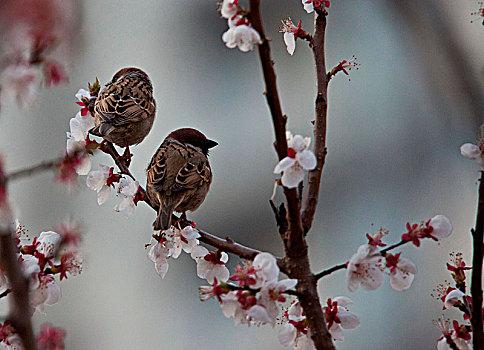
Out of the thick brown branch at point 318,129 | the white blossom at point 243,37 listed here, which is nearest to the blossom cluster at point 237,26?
the white blossom at point 243,37

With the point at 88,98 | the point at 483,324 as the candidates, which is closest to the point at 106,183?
the point at 88,98

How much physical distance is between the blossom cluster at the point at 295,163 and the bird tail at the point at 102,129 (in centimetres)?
82

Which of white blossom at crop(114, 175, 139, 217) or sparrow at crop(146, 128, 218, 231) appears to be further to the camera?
sparrow at crop(146, 128, 218, 231)

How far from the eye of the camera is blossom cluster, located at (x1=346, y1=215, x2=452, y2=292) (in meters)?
0.76

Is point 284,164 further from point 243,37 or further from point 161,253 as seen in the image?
point 161,253

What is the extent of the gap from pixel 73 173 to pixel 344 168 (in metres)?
2.86

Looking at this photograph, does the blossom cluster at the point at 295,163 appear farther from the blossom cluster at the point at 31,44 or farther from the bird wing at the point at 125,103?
the bird wing at the point at 125,103

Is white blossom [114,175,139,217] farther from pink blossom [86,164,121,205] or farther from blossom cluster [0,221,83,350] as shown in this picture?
blossom cluster [0,221,83,350]

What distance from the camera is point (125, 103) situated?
179 centimetres

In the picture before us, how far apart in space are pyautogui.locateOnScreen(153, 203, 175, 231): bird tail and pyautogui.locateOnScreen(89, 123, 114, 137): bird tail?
363 millimetres

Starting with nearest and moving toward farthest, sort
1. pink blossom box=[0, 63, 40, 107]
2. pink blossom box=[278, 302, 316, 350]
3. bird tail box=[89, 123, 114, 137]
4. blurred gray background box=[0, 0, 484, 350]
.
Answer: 1. pink blossom box=[0, 63, 40, 107]
2. pink blossom box=[278, 302, 316, 350]
3. bird tail box=[89, 123, 114, 137]
4. blurred gray background box=[0, 0, 484, 350]

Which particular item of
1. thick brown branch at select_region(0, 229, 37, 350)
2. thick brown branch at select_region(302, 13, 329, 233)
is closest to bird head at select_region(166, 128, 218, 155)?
thick brown branch at select_region(302, 13, 329, 233)

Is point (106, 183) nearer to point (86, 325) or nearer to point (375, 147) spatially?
point (86, 325)

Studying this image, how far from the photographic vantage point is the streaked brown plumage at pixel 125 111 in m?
1.67
